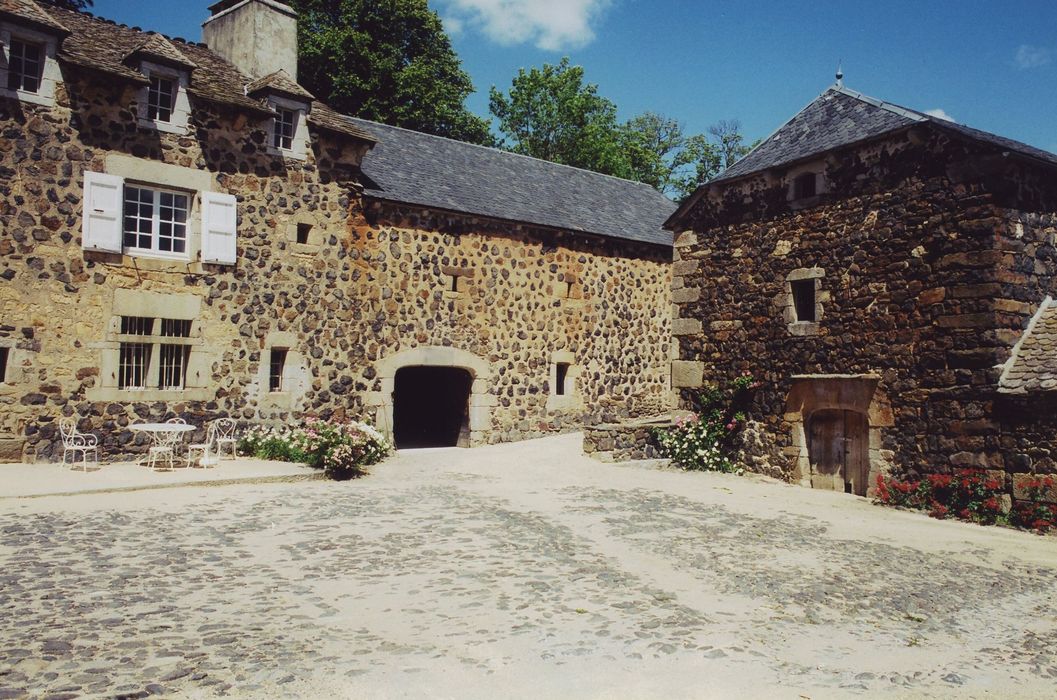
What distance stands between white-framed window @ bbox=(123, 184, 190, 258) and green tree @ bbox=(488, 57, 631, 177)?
2238 centimetres

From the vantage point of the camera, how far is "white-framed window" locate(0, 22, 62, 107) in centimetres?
1144

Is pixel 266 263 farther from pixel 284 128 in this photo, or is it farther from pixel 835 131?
pixel 835 131

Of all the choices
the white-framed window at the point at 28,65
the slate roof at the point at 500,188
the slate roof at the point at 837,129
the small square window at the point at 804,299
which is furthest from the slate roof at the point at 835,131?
the white-framed window at the point at 28,65

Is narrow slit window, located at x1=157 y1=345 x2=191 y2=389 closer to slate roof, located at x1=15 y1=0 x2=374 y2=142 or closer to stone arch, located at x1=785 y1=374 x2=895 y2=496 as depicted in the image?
slate roof, located at x1=15 y1=0 x2=374 y2=142

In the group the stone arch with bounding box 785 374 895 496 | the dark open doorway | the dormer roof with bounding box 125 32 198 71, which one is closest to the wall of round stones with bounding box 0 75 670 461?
the dormer roof with bounding box 125 32 198 71

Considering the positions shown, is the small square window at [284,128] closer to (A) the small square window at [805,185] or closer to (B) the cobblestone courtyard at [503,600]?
(B) the cobblestone courtyard at [503,600]

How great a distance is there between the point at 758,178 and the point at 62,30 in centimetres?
1105

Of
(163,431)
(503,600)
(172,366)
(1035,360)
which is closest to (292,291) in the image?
(172,366)

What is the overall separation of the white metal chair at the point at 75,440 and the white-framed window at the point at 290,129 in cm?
561

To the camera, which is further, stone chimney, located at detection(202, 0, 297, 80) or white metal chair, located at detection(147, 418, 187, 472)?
stone chimney, located at detection(202, 0, 297, 80)

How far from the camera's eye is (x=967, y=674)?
4.78m

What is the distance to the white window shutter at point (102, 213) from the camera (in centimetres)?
1208

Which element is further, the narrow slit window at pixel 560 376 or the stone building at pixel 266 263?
the narrow slit window at pixel 560 376

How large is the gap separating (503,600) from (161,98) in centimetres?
1085
